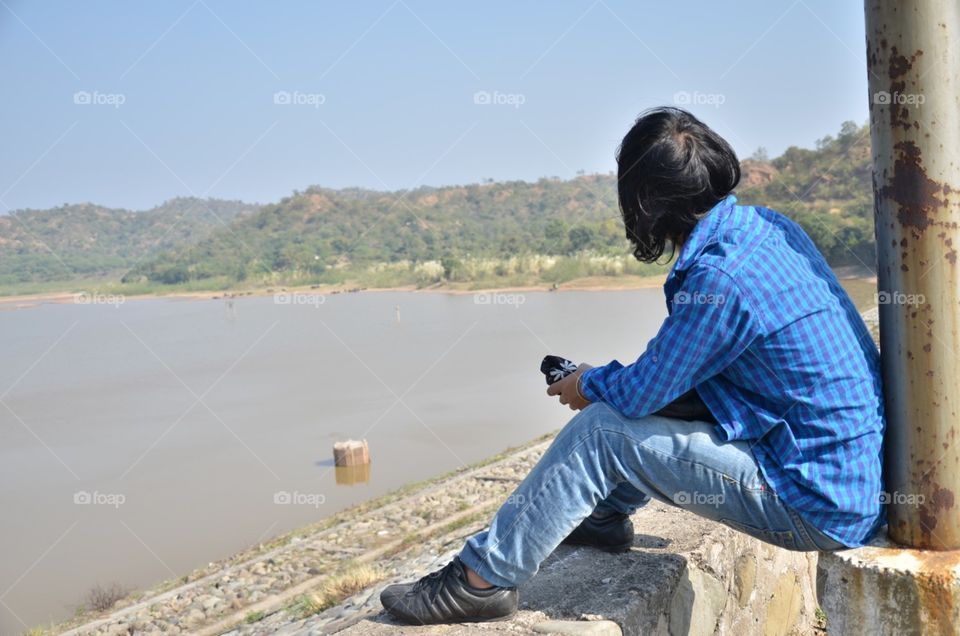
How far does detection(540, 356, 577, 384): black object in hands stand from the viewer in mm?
2256

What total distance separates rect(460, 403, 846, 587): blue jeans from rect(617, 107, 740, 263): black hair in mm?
419

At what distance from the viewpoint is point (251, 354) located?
2384 centimetres

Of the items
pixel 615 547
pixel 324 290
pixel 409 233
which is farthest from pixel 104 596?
pixel 409 233

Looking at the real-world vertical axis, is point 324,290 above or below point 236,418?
above

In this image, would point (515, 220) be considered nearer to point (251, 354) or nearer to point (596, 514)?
point (251, 354)

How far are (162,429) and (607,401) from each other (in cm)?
1536

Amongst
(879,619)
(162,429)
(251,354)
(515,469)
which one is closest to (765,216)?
(879,619)
